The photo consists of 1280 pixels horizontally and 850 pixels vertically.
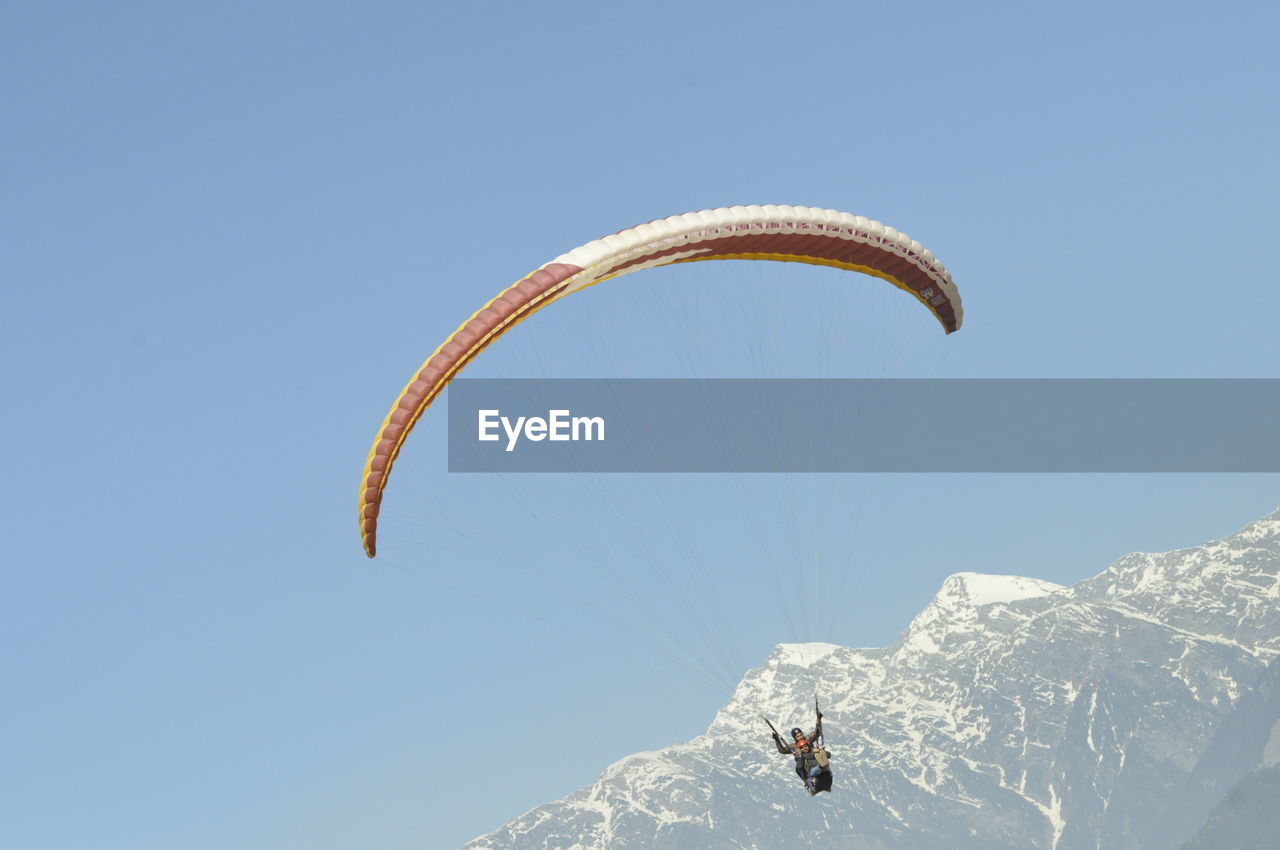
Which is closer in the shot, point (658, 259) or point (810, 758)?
point (810, 758)

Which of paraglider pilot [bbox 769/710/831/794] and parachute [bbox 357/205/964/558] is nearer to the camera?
parachute [bbox 357/205/964/558]

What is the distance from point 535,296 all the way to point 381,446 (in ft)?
19.4

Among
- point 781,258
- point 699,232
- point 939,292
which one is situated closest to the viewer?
point 699,232

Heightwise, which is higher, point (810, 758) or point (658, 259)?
point (658, 259)

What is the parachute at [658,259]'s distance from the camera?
4153 centimetres

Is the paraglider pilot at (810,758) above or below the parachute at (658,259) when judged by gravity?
below

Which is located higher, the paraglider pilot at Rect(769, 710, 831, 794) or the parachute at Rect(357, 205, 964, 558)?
the parachute at Rect(357, 205, 964, 558)

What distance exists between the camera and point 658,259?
146 feet

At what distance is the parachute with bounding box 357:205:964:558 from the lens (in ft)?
136

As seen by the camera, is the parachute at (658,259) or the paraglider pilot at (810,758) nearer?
Result: the parachute at (658,259)

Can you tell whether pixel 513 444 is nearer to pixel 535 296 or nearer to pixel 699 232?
pixel 535 296

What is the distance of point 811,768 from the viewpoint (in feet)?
144

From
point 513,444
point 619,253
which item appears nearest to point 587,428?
point 513,444

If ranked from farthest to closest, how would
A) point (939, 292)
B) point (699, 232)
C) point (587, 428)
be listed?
point (939, 292), point (699, 232), point (587, 428)
